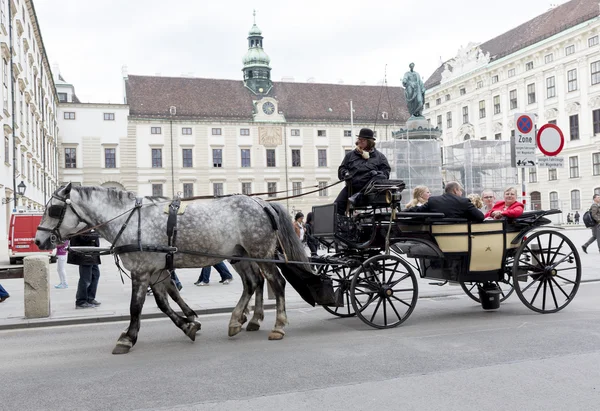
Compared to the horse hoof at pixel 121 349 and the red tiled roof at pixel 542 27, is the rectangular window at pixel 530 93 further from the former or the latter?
the horse hoof at pixel 121 349

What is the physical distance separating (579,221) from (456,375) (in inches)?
1882

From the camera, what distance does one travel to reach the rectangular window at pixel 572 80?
4931 cm

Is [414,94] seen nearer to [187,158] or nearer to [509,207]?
[509,207]

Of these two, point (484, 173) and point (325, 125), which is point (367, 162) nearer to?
point (484, 173)

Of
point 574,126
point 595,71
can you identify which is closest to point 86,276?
point 595,71

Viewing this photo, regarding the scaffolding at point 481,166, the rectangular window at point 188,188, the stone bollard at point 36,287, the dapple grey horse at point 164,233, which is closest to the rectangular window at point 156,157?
the rectangular window at point 188,188

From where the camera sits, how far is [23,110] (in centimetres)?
3105

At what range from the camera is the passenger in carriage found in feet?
26.9

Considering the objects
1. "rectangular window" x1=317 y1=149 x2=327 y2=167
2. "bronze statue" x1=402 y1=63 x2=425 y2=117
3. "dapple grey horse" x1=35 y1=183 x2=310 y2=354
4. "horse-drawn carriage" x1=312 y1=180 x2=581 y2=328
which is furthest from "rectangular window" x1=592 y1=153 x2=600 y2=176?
"dapple grey horse" x1=35 y1=183 x2=310 y2=354

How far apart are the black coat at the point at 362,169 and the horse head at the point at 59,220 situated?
3423mm

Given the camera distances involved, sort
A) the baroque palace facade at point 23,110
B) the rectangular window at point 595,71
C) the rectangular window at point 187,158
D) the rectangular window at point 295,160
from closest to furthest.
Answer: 1. the baroque palace facade at point 23,110
2. the rectangular window at point 595,71
3. the rectangular window at point 187,158
4. the rectangular window at point 295,160

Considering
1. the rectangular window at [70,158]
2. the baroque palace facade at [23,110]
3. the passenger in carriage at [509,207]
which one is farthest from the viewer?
the rectangular window at [70,158]

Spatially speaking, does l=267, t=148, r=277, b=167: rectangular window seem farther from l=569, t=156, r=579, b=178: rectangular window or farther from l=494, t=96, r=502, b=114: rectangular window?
l=569, t=156, r=579, b=178: rectangular window

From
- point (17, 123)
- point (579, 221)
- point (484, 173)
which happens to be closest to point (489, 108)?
point (579, 221)
